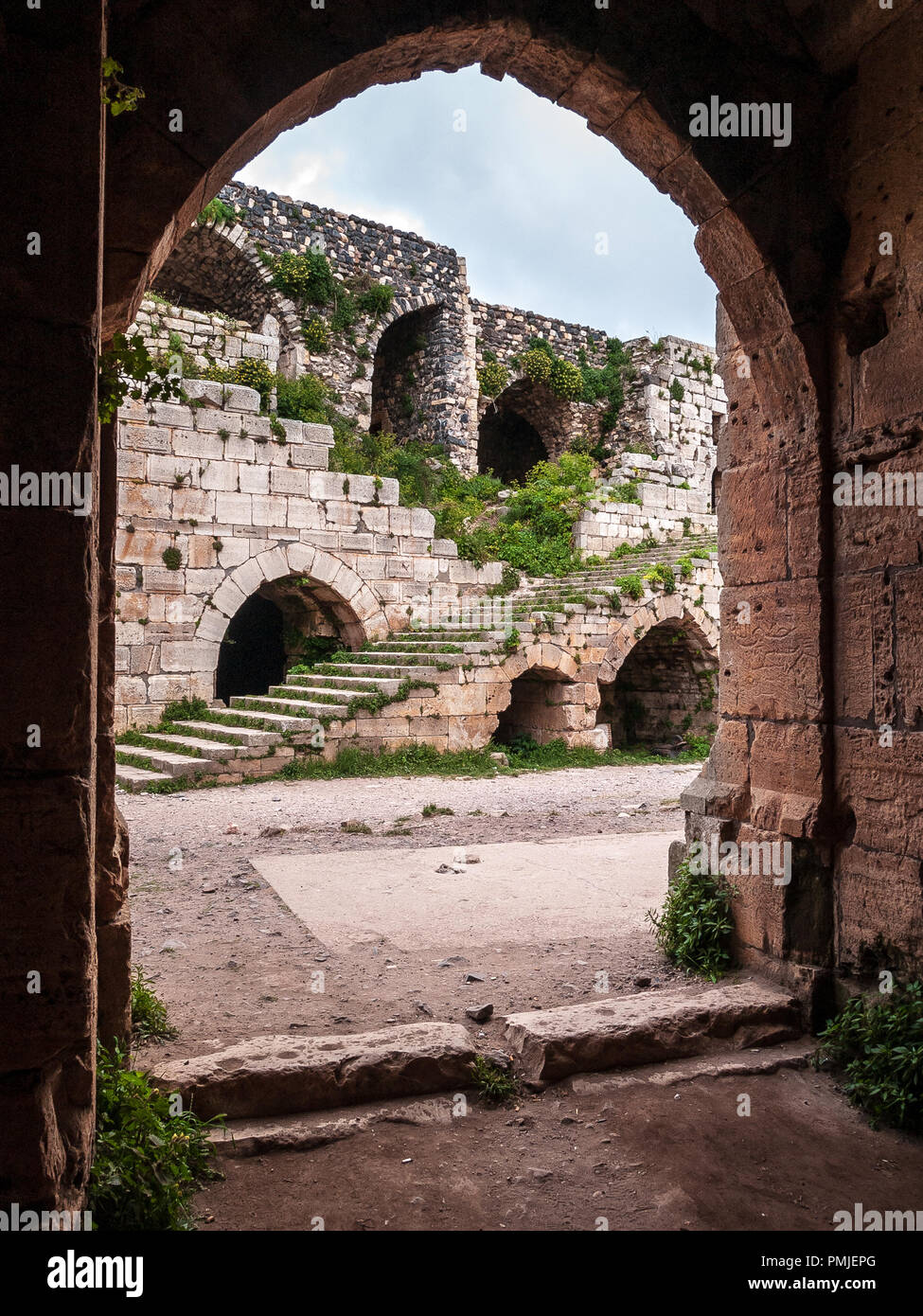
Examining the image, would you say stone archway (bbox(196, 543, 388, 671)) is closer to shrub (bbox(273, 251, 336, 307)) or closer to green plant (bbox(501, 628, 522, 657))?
green plant (bbox(501, 628, 522, 657))

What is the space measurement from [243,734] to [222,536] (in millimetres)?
3078

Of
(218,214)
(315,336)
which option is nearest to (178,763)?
(315,336)

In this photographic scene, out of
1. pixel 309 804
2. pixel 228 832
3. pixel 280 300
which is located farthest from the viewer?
pixel 280 300

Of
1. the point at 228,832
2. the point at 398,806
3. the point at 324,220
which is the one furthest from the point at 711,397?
the point at 228,832

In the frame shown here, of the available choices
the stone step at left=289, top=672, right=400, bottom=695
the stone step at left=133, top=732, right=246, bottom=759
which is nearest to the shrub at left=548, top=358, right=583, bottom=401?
the stone step at left=289, top=672, right=400, bottom=695

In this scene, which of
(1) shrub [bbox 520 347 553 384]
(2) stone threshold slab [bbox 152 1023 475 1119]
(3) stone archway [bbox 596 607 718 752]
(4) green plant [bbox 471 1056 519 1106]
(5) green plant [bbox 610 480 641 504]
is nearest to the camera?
(2) stone threshold slab [bbox 152 1023 475 1119]

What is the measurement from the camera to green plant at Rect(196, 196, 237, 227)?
49.4 ft

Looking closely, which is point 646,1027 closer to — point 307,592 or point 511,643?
point 511,643

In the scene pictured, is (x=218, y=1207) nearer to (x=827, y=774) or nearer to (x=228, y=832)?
(x=827, y=774)

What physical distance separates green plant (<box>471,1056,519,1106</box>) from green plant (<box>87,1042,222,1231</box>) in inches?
32.5

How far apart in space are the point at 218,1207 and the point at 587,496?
15896 millimetres

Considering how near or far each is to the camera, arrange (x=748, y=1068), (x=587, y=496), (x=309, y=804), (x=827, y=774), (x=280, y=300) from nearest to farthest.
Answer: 1. (x=748, y=1068)
2. (x=827, y=774)
3. (x=309, y=804)
4. (x=280, y=300)
5. (x=587, y=496)

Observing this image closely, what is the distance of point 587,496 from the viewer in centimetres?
1719

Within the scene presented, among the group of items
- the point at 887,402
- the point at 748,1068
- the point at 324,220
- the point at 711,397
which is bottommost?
the point at 748,1068
